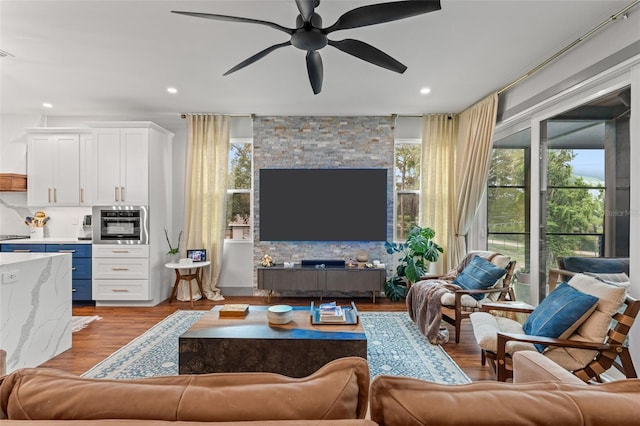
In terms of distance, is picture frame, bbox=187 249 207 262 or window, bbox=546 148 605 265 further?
picture frame, bbox=187 249 207 262

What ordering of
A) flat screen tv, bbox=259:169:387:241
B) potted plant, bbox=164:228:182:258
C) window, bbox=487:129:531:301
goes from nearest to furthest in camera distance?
window, bbox=487:129:531:301, potted plant, bbox=164:228:182:258, flat screen tv, bbox=259:169:387:241

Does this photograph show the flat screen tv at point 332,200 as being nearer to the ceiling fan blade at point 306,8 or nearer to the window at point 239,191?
the window at point 239,191

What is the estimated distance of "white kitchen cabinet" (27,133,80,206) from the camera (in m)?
4.61

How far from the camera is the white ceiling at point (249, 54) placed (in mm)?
2318

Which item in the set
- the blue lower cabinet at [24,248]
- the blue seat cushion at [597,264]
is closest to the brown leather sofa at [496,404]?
the blue seat cushion at [597,264]

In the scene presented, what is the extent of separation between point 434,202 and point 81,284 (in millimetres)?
5122

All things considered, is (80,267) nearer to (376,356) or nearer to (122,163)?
(122,163)

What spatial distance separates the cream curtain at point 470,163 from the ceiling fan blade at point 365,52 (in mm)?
2087

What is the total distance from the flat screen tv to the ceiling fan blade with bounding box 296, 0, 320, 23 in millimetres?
2906

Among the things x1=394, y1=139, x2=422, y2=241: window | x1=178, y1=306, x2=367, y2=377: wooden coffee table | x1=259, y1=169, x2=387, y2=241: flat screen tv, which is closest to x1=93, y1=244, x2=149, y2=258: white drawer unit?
x1=259, y1=169, x2=387, y2=241: flat screen tv

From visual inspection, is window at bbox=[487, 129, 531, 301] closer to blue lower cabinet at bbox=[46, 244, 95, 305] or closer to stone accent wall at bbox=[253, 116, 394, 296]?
stone accent wall at bbox=[253, 116, 394, 296]

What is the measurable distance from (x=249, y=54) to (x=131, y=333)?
3097 millimetres

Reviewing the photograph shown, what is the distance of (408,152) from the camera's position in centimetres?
501

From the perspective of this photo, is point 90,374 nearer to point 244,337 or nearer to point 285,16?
point 244,337
